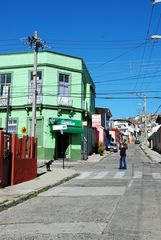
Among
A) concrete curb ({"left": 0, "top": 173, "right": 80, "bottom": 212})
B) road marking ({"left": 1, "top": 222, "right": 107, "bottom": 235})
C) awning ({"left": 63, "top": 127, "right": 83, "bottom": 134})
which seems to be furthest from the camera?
awning ({"left": 63, "top": 127, "right": 83, "bottom": 134})

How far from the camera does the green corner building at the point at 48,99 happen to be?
37.8 m

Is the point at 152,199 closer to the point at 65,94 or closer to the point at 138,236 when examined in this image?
the point at 138,236

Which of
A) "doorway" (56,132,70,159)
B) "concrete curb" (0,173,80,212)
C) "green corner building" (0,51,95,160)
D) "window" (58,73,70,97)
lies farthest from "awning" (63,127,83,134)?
"concrete curb" (0,173,80,212)

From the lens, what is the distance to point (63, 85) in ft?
129

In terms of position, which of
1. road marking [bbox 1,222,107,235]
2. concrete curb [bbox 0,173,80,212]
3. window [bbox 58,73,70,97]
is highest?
window [bbox 58,73,70,97]

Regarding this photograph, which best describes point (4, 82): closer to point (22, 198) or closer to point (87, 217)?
point (22, 198)

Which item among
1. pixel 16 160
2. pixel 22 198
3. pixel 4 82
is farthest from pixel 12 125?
pixel 22 198

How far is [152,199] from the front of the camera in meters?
12.8

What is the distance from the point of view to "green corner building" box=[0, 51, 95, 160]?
3778 centimetres

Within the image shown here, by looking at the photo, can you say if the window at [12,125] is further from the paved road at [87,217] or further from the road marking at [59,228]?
the road marking at [59,228]

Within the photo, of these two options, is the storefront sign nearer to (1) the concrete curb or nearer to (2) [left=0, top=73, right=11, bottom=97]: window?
(2) [left=0, top=73, right=11, bottom=97]: window

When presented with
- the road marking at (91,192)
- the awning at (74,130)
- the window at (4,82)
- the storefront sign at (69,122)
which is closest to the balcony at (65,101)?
the storefront sign at (69,122)

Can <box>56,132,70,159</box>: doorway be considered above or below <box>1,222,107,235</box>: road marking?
above

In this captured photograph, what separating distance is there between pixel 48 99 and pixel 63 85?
6.88ft
